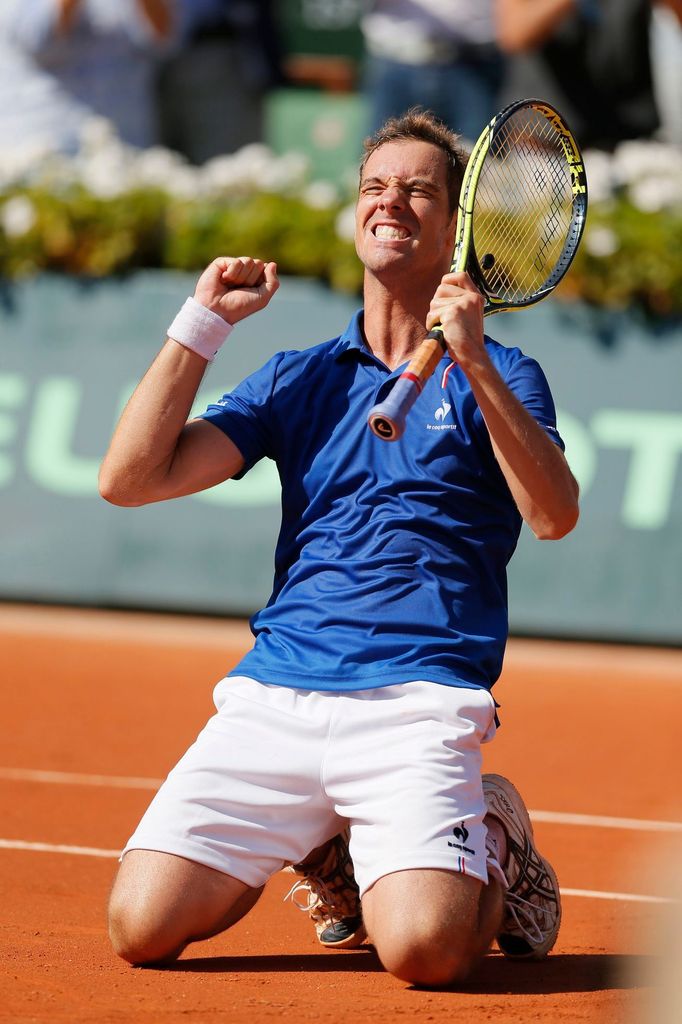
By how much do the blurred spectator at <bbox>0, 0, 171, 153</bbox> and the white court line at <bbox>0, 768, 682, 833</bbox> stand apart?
16.9 feet

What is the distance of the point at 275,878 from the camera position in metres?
4.88

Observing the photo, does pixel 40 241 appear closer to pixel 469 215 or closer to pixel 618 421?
pixel 618 421

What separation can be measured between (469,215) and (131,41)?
6.85 meters

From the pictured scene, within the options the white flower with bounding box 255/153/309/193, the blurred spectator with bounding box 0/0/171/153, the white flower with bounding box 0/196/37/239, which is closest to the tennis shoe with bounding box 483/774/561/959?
the white flower with bounding box 255/153/309/193

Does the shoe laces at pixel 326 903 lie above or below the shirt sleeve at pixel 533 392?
below

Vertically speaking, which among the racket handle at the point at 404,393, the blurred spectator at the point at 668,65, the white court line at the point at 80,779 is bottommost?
the white court line at the point at 80,779

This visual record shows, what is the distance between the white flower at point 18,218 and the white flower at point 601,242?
3.10m

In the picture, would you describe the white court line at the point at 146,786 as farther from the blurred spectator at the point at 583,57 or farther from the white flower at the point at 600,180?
the blurred spectator at the point at 583,57

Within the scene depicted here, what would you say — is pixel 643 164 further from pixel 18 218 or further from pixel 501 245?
pixel 501 245

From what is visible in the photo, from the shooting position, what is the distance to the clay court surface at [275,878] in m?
3.28

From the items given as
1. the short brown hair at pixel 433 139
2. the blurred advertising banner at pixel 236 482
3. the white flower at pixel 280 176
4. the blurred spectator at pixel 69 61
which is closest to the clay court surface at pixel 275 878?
the blurred advertising banner at pixel 236 482

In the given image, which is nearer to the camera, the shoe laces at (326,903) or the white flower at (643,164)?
the shoe laces at (326,903)

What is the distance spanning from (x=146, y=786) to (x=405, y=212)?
2.74 m

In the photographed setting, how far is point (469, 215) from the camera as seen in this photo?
3.74 meters
